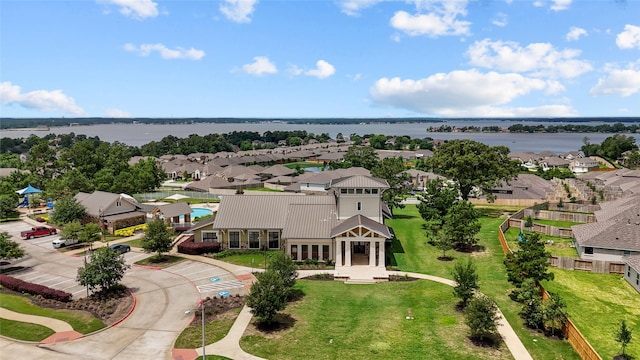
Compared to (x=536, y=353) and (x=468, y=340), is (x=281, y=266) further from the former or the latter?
(x=536, y=353)

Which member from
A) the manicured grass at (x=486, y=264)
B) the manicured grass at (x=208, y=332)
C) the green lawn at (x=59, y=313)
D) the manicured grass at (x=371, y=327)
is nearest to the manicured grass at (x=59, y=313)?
the green lawn at (x=59, y=313)

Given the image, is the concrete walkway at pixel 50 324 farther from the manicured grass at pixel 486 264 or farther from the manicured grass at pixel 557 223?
the manicured grass at pixel 557 223

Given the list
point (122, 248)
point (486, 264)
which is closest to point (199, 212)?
point (122, 248)

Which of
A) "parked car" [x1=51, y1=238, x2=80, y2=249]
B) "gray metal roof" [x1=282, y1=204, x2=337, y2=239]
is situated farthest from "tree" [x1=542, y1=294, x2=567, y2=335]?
"parked car" [x1=51, y1=238, x2=80, y2=249]

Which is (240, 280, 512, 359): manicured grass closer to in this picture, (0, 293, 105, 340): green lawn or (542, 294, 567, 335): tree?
(542, 294, 567, 335): tree

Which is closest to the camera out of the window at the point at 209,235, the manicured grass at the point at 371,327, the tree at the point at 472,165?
the manicured grass at the point at 371,327

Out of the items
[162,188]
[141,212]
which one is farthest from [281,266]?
[162,188]

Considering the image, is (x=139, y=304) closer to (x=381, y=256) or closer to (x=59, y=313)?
(x=59, y=313)
